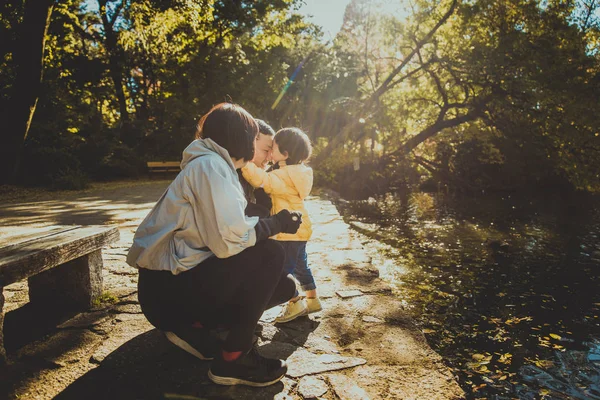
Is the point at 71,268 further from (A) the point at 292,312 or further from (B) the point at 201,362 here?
(A) the point at 292,312

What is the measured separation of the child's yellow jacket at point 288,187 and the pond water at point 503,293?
57.6 inches

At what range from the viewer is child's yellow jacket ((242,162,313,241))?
287 centimetres

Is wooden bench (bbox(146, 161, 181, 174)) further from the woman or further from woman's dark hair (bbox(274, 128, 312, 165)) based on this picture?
the woman

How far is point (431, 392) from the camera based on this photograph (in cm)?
198

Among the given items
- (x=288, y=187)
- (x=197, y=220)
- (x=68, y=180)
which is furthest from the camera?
(x=68, y=180)

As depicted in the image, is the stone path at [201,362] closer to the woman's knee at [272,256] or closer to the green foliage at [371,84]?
the woman's knee at [272,256]

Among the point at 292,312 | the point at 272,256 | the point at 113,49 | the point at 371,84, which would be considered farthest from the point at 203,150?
the point at 113,49

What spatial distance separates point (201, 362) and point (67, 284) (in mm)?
1290

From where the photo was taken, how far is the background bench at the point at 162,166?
1608 centimetres

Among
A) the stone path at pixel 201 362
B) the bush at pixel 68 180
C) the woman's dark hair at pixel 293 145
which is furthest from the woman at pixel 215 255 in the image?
the bush at pixel 68 180

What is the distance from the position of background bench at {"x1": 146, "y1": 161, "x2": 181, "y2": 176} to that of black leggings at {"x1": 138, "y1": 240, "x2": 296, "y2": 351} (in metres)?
14.8

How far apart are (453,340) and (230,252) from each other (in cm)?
239

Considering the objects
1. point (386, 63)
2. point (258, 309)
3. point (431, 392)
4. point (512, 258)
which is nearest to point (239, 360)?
point (258, 309)

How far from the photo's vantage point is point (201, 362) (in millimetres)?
2139
